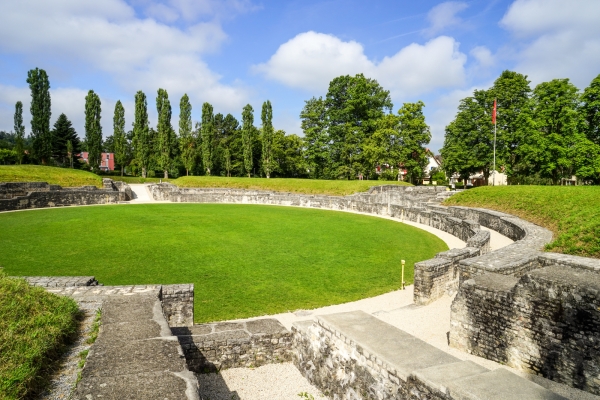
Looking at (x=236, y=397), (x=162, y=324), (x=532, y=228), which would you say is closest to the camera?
(x=162, y=324)

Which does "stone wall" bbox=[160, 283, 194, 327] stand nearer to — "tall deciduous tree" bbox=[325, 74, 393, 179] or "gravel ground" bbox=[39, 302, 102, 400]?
"gravel ground" bbox=[39, 302, 102, 400]

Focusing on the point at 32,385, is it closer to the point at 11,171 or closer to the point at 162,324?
the point at 162,324

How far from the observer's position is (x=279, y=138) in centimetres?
6306

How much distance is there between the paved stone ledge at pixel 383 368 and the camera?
11.6 ft

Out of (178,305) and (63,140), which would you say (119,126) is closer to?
(63,140)

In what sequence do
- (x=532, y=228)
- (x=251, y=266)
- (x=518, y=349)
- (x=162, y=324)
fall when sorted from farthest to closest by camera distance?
(x=532, y=228) → (x=251, y=266) → (x=518, y=349) → (x=162, y=324)

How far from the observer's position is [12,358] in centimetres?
355

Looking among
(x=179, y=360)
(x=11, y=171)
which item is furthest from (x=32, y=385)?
(x=11, y=171)

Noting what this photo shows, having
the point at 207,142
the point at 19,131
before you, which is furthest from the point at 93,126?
the point at 207,142

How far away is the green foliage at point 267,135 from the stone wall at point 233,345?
49186mm

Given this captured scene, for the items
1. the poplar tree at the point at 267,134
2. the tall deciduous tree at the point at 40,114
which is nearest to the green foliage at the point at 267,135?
the poplar tree at the point at 267,134

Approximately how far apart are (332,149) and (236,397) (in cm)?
4948

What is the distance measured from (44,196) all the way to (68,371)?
3242 cm

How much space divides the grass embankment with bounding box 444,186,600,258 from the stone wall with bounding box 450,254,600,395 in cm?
521
